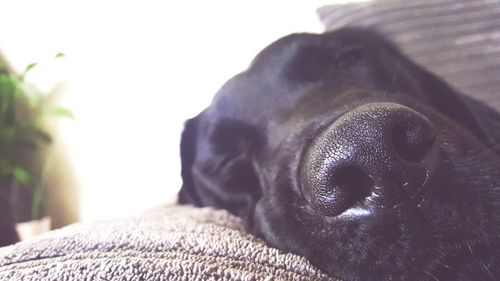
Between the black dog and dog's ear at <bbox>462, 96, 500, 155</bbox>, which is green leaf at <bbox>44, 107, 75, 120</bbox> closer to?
the black dog

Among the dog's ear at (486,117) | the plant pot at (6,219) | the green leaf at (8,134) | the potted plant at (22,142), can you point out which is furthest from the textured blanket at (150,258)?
the green leaf at (8,134)

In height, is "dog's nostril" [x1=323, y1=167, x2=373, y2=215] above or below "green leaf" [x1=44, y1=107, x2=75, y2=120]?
above

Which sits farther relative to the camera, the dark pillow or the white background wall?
the white background wall

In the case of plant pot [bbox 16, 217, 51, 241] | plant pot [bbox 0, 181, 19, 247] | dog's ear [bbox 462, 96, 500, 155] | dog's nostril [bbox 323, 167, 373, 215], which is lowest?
plant pot [bbox 16, 217, 51, 241]

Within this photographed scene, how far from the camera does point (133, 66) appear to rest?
225cm

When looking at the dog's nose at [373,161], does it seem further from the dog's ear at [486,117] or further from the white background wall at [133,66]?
the white background wall at [133,66]

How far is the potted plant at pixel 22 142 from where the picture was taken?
97.0 inches

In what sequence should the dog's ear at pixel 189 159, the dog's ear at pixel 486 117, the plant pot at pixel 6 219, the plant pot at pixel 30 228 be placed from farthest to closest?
the plant pot at pixel 30 228, the plant pot at pixel 6 219, the dog's ear at pixel 189 159, the dog's ear at pixel 486 117

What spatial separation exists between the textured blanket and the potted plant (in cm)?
200

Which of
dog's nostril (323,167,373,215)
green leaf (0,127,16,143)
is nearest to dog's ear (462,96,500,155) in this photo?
dog's nostril (323,167,373,215)

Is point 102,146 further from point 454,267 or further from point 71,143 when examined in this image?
point 454,267

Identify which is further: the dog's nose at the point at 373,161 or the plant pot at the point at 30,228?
the plant pot at the point at 30,228

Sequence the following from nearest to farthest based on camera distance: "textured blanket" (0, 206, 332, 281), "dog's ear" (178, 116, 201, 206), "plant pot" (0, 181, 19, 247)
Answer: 1. "textured blanket" (0, 206, 332, 281)
2. "dog's ear" (178, 116, 201, 206)
3. "plant pot" (0, 181, 19, 247)

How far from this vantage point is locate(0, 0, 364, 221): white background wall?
2.05 metres
